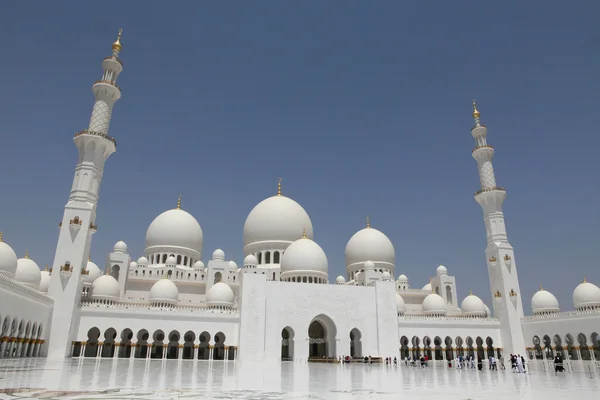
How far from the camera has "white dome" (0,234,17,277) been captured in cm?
2142

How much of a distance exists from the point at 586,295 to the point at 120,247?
108 ft

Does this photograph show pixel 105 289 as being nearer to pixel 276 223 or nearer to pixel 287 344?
pixel 287 344

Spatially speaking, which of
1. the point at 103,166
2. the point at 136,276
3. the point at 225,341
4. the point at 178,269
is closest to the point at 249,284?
the point at 225,341

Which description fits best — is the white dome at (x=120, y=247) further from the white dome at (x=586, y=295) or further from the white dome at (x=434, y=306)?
the white dome at (x=586, y=295)

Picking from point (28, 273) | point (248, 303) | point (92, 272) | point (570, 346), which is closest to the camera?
point (28, 273)

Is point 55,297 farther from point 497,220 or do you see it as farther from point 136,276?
point 497,220

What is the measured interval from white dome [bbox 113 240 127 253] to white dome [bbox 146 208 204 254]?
215 centimetres

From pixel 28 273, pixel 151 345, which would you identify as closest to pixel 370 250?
pixel 151 345

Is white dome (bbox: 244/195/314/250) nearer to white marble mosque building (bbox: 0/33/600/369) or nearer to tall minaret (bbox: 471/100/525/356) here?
white marble mosque building (bbox: 0/33/600/369)

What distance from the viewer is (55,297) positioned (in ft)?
74.3

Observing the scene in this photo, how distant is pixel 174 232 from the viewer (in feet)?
110

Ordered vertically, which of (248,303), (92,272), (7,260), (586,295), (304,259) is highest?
(304,259)

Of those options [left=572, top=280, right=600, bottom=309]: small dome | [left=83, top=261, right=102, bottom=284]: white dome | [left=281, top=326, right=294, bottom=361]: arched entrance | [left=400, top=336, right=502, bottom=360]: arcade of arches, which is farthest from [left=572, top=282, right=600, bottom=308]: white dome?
[left=83, top=261, right=102, bottom=284]: white dome

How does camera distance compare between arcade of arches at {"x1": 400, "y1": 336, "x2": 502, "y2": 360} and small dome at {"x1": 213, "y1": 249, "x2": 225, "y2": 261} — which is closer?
arcade of arches at {"x1": 400, "y1": 336, "x2": 502, "y2": 360}
